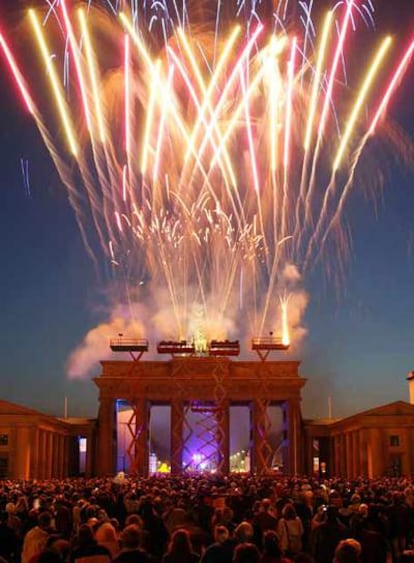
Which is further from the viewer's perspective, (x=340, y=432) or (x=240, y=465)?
(x=240, y=465)

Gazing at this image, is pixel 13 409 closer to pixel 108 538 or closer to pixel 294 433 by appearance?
pixel 294 433

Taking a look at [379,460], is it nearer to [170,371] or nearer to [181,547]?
[170,371]

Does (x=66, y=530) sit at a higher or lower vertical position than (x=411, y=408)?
lower

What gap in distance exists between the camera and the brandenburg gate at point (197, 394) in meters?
89.9

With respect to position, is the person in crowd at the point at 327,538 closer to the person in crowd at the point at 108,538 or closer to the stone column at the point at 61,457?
the person in crowd at the point at 108,538

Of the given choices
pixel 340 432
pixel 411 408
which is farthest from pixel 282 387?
pixel 411 408

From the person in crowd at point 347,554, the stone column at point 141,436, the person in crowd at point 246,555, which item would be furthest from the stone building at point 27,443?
the person in crowd at point 347,554

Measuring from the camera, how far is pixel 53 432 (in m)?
90.1

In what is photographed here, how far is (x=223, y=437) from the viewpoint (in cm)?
8806

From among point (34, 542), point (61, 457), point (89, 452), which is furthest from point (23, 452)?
point (34, 542)

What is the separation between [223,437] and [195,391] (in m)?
5.83

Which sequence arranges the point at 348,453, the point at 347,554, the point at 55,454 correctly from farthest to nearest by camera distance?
the point at 55,454 → the point at 348,453 → the point at 347,554

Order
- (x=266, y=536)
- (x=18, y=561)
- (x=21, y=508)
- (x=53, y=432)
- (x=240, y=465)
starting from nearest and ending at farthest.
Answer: (x=266, y=536) → (x=18, y=561) → (x=21, y=508) → (x=53, y=432) → (x=240, y=465)

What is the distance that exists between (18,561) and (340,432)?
7909 centimetres
